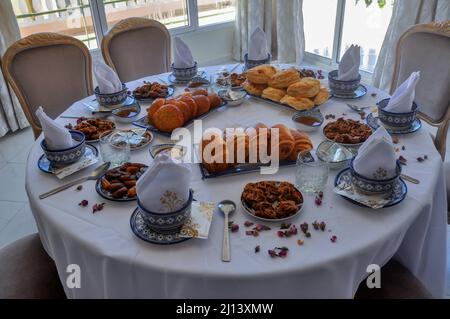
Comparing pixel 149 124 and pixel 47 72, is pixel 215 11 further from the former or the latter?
pixel 149 124

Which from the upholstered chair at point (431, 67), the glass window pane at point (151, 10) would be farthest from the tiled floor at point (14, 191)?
the glass window pane at point (151, 10)

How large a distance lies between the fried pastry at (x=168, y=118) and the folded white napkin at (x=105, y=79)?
34cm

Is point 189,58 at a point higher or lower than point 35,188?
higher

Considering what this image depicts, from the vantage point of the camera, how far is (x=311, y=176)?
1.07 meters

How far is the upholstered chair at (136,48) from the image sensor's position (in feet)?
7.14

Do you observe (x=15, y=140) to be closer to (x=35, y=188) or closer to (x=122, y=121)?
(x=122, y=121)

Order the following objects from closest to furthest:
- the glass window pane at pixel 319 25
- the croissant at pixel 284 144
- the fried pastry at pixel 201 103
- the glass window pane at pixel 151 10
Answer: the croissant at pixel 284 144 → the fried pastry at pixel 201 103 → the glass window pane at pixel 151 10 → the glass window pane at pixel 319 25

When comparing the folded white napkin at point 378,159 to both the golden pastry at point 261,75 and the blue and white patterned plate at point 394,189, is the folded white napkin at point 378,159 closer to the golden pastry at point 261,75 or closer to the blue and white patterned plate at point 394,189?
the blue and white patterned plate at point 394,189

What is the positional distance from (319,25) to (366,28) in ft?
→ 1.88

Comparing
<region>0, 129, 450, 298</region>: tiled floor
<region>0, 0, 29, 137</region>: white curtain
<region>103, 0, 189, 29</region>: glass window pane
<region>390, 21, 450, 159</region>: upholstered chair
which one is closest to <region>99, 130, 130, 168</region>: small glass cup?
<region>0, 129, 450, 298</region>: tiled floor

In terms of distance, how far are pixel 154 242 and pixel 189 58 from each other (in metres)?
1.21

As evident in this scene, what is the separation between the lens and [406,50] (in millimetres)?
1878

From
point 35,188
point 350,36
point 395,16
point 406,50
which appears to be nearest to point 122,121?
point 35,188

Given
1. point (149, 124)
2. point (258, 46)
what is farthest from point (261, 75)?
point (149, 124)
